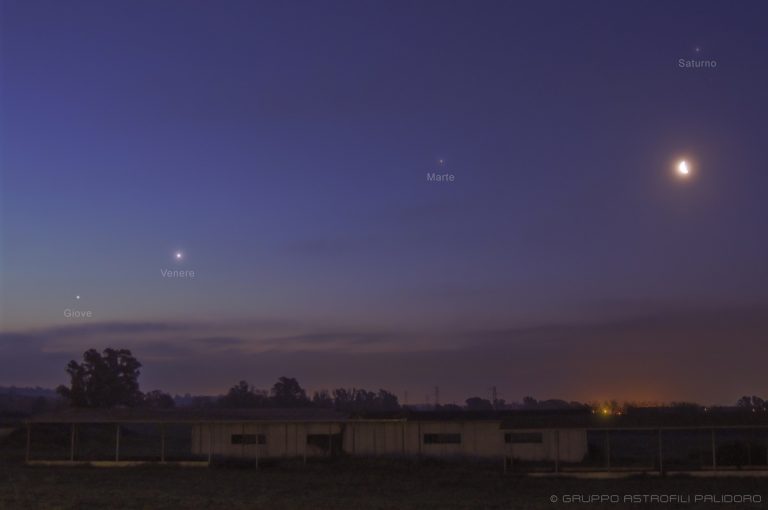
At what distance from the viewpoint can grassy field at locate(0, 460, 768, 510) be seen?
24312mm

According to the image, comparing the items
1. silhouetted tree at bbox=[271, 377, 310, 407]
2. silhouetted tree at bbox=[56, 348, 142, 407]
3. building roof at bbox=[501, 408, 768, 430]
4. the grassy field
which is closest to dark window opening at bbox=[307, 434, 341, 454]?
the grassy field

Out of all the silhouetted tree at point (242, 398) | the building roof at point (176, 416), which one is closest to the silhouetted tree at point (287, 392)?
the silhouetted tree at point (242, 398)

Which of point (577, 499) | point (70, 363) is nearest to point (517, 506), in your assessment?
point (577, 499)

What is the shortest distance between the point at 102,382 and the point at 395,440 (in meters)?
51.3

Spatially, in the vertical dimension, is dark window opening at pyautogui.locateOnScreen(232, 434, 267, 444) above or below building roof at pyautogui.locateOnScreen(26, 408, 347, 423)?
below

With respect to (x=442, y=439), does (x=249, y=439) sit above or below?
below

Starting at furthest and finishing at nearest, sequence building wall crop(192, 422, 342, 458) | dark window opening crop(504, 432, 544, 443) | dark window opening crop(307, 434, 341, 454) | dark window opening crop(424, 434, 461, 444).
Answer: building wall crop(192, 422, 342, 458) → dark window opening crop(307, 434, 341, 454) → dark window opening crop(424, 434, 461, 444) → dark window opening crop(504, 432, 544, 443)

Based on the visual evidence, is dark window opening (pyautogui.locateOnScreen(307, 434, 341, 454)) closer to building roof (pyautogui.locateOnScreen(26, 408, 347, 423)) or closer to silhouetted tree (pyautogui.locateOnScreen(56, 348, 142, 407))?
building roof (pyautogui.locateOnScreen(26, 408, 347, 423))

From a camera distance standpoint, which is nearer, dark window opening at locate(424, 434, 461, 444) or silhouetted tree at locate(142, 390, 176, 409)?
dark window opening at locate(424, 434, 461, 444)

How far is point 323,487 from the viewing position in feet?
93.5

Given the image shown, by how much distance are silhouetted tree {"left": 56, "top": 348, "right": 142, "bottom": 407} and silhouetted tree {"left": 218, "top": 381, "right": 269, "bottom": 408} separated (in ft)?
125

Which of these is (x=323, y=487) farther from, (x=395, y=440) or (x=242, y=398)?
(x=242, y=398)

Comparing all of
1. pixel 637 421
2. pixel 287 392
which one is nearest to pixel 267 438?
pixel 637 421

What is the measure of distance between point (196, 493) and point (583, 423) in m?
16.0
